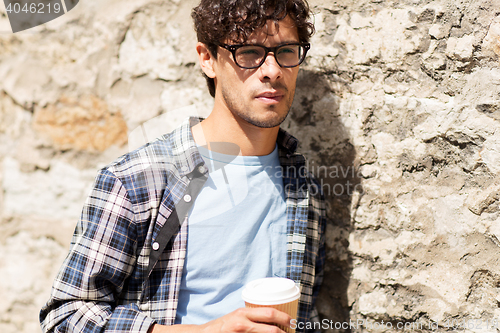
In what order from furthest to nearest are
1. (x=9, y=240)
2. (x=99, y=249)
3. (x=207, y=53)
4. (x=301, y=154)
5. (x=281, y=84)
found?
(x=9, y=240), (x=301, y=154), (x=207, y=53), (x=281, y=84), (x=99, y=249)

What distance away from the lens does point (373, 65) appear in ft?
5.67

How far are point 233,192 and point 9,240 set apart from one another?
1173mm

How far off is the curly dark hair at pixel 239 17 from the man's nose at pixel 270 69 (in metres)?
0.12

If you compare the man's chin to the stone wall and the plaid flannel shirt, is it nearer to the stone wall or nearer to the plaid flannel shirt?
the plaid flannel shirt

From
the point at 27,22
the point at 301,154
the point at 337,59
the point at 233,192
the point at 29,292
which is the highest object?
the point at 27,22

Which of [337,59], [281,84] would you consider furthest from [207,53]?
[337,59]

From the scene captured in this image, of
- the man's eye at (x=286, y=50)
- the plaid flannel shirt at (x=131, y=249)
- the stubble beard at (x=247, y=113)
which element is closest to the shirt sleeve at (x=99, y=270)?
the plaid flannel shirt at (x=131, y=249)

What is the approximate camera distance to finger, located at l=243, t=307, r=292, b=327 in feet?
3.87

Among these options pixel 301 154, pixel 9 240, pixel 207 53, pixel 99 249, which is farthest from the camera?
pixel 9 240

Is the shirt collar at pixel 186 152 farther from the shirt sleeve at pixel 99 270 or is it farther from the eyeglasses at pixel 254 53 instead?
the eyeglasses at pixel 254 53

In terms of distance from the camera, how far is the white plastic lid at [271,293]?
1.20 metres

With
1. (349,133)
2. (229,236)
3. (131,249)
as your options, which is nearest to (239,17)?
(349,133)

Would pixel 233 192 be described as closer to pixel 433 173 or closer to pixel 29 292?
pixel 433 173

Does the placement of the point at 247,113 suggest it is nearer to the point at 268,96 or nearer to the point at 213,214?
the point at 268,96
